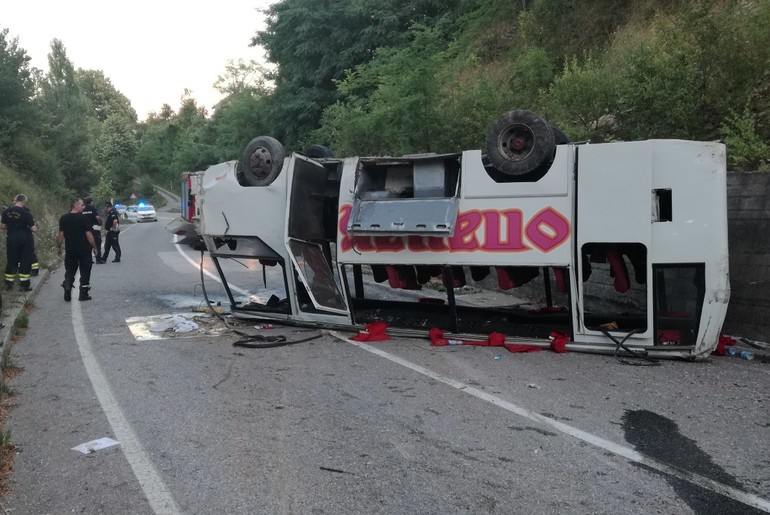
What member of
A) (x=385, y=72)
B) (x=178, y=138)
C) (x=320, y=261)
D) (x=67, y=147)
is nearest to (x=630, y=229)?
(x=320, y=261)

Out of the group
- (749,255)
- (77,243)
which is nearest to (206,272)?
(77,243)

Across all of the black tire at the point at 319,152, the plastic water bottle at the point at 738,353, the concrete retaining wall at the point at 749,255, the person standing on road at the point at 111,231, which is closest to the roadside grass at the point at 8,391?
the black tire at the point at 319,152

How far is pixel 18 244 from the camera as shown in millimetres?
12297

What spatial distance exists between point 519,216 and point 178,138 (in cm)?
9429

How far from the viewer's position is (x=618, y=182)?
22.9 feet

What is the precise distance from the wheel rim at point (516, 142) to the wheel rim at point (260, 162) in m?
3.05

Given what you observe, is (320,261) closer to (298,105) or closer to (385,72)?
(385,72)

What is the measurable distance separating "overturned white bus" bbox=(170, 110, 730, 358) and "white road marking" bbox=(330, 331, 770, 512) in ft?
5.78

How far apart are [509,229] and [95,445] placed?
15.3 feet

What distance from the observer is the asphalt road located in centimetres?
397

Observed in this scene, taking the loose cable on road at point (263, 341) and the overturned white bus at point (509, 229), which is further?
the loose cable on road at point (263, 341)

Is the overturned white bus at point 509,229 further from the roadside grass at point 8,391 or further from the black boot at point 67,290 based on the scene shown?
the black boot at point 67,290

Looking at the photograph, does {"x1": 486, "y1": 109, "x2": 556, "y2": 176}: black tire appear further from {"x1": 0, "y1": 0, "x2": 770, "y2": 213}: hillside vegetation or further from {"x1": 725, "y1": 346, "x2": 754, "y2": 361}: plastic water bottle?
{"x1": 0, "y1": 0, "x2": 770, "y2": 213}: hillside vegetation

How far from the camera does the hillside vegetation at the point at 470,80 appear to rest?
11102mm
